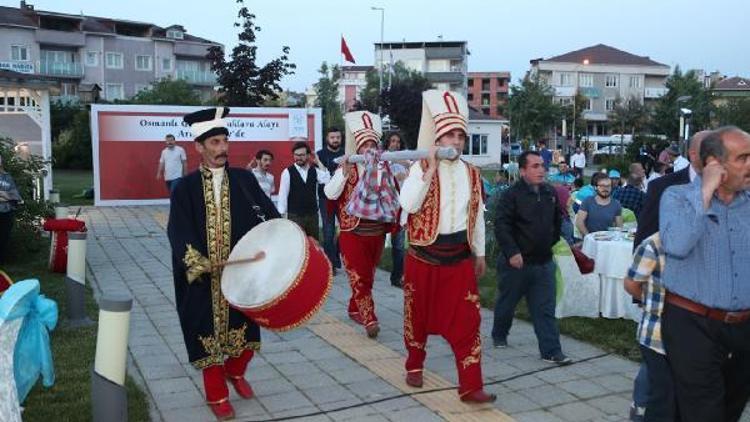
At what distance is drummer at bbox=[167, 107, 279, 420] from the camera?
15.7ft

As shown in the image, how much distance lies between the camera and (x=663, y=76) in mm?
92000

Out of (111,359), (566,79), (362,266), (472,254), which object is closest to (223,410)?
(111,359)

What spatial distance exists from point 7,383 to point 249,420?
1.53 metres

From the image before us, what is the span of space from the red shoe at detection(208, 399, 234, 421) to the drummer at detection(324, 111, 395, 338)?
7.33ft

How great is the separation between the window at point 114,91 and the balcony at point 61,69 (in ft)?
9.64

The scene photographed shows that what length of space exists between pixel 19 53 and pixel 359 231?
67.4 metres

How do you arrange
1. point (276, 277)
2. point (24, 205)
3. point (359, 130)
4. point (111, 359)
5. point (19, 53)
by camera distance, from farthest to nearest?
1. point (19, 53)
2. point (24, 205)
3. point (359, 130)
4. point (276, 277)
5. point (111, 359)

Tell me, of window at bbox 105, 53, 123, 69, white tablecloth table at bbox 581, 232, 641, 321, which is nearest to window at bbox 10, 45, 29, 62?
window at bbox 105, 53, 123, 69

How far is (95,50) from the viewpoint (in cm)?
7012

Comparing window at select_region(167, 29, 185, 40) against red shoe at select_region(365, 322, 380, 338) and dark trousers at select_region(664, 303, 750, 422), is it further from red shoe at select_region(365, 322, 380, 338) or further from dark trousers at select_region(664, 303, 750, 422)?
dark trousers at select_region(664, 303, 750, 422)

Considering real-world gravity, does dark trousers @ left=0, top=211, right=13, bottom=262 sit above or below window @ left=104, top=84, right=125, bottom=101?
below

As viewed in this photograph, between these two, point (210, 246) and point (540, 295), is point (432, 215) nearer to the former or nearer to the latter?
point (210, 246)

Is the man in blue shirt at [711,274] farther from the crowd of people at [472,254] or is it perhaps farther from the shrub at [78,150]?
the shrub at [78,150]

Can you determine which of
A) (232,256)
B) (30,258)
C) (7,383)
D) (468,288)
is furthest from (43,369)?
(30,258)
